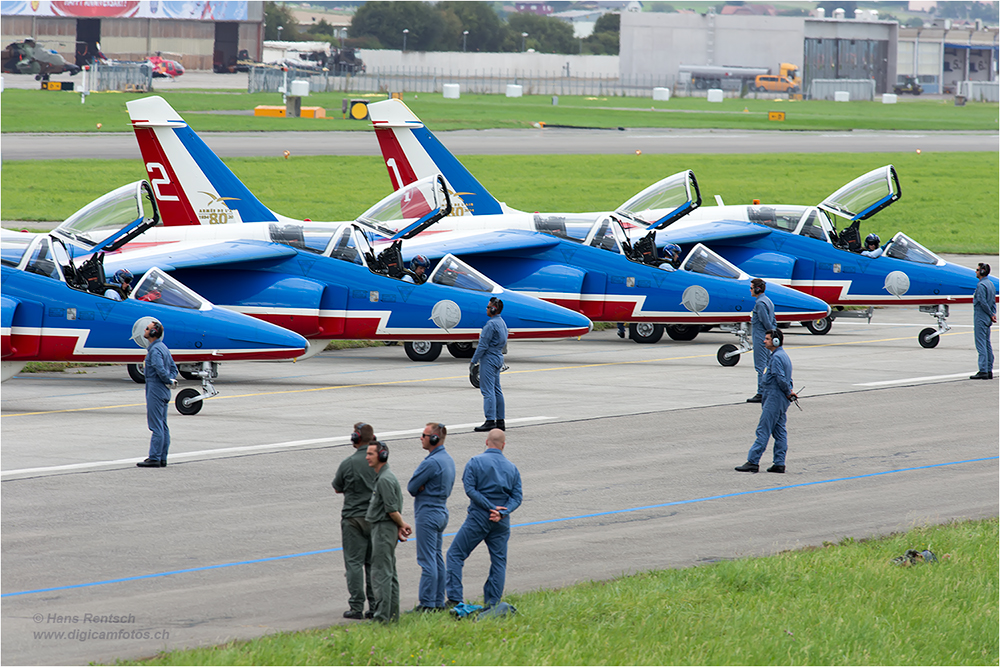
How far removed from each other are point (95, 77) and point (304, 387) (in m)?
90.2

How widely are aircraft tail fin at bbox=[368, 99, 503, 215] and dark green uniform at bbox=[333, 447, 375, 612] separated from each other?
2204 centimetres

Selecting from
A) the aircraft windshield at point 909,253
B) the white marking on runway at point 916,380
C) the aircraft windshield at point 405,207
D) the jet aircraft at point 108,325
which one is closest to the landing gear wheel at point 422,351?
the aircraft windshield at point 405,207

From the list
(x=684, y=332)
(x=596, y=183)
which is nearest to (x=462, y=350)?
(x=684, y=332)

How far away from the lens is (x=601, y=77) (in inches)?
6393

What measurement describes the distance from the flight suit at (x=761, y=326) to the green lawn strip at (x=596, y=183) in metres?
25.4

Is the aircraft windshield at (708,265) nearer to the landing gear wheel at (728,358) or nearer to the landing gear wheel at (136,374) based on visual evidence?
the landing gear wheel at (728,358)

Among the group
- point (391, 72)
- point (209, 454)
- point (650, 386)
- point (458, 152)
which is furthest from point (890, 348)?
point (391, 72)

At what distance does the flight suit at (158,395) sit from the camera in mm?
16000

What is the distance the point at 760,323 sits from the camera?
2142 centimetres

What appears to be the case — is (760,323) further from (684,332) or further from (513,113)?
(513,113)

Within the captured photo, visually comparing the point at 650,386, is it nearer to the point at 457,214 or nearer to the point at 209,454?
the point at 209,454

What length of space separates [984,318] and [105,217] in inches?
605

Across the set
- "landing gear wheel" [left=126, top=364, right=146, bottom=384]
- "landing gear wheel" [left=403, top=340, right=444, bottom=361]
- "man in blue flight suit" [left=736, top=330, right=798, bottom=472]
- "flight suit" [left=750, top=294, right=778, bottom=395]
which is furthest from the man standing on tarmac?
"landing gear wheel" [left=403, top=340, right=444, bottom=361]

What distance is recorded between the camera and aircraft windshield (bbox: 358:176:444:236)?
26.3m
